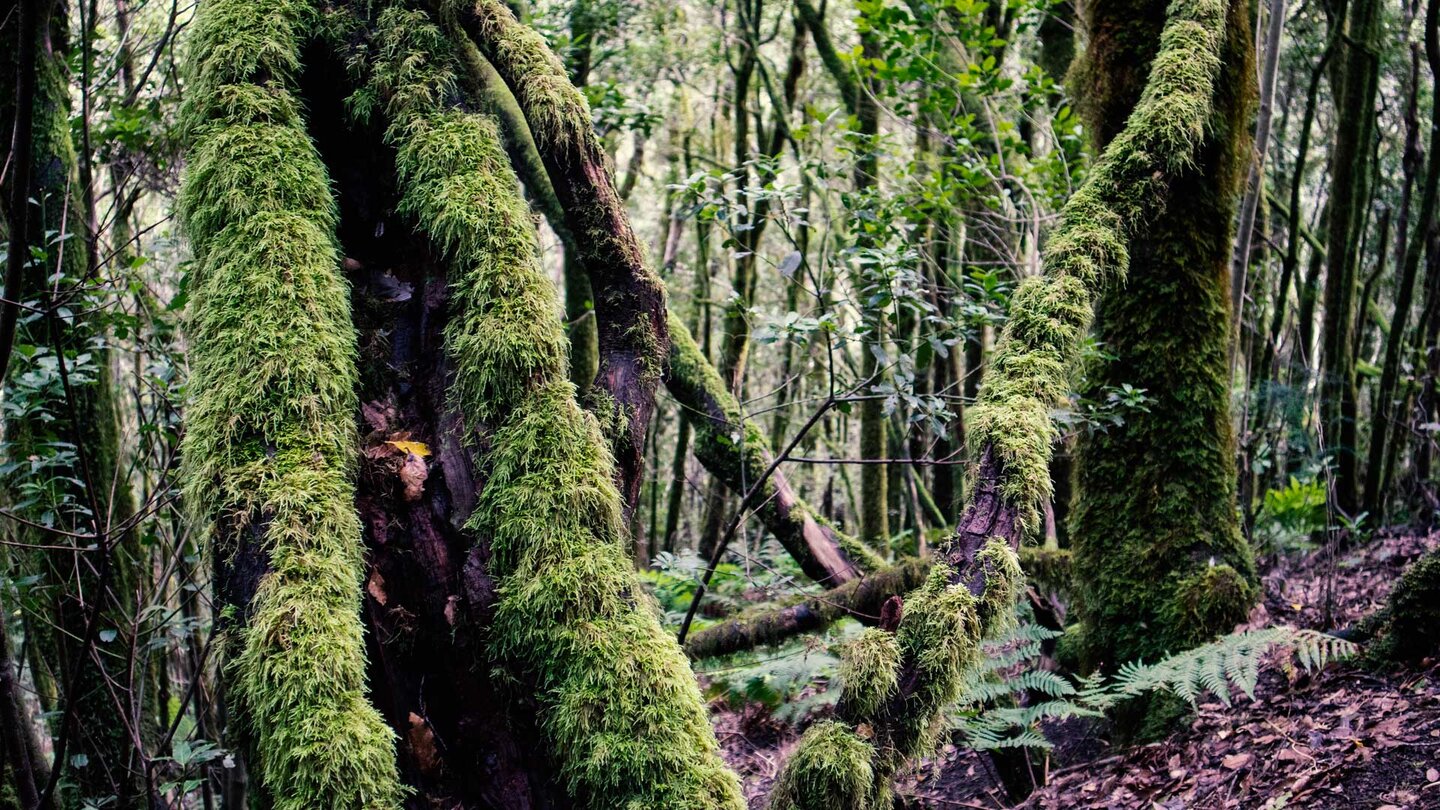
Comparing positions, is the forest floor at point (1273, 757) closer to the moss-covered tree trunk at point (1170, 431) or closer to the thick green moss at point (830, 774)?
the moss-covered tree trunk at point (1170, 431)

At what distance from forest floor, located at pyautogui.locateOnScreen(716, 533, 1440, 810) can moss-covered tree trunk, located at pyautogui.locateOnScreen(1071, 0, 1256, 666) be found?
47 centimetres

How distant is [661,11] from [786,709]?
11608 millimetres

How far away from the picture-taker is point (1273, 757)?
12.5ft

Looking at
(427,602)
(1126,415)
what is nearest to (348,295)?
(427,602)

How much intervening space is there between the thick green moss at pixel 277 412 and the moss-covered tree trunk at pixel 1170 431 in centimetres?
391

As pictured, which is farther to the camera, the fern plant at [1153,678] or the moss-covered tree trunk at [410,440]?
the fern plant at [1153,678]

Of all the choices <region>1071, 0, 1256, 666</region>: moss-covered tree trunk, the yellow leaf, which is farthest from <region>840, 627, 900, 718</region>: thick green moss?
<region>1071, 0, 1256, 666</region>: moss-covered tree trunk

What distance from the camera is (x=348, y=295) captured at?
8.90ft

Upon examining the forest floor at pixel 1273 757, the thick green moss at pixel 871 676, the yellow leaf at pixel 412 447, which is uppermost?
the yellow leaf at pixel 412 447

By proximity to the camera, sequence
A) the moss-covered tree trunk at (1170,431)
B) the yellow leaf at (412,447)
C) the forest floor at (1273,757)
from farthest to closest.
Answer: the moss-covered tree trunk at (1170,431)
the forest floor at (1273,757)
the yellow leaf at (412,447)

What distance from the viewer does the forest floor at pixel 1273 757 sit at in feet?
11.2

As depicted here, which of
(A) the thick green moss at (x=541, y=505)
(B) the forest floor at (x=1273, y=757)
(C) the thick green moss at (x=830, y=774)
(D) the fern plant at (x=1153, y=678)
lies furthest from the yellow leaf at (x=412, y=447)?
(D) the fern plant at (x=1153, y=678)

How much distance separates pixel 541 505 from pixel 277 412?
0.74m

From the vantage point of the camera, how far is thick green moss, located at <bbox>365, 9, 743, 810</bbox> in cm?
237
